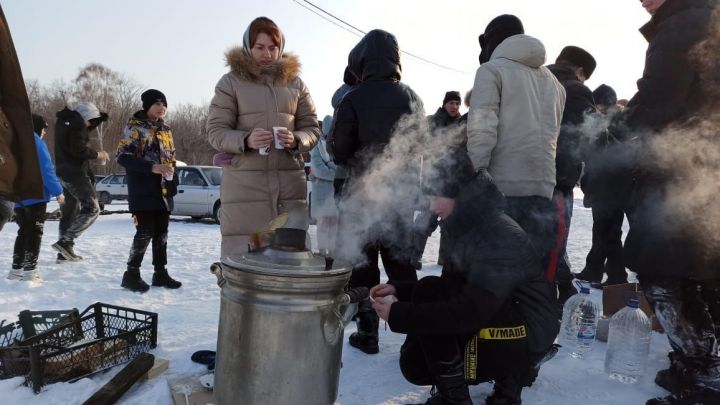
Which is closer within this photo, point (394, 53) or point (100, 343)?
point (100, 343)

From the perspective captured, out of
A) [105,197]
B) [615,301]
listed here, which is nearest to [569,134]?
[615,301]

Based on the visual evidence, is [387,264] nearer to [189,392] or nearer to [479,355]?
[479,355]

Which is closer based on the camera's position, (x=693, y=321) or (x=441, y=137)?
(x=693, y=321)

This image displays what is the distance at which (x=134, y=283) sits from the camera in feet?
14.9

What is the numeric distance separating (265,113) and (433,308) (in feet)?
5.64

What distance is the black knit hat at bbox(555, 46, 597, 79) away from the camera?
13.8 feet

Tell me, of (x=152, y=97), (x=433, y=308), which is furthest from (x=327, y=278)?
(x=152, y=97)

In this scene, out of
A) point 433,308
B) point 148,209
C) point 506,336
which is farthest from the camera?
point 148,209

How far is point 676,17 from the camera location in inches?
96.3

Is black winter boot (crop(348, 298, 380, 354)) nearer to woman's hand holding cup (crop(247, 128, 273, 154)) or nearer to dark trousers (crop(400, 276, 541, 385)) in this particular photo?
dark trousers (crop(400, 276, 541, 385))

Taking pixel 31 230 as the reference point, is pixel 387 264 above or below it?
Result: above

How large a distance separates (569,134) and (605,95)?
7.93ft

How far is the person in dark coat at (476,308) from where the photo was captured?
83.1 inches

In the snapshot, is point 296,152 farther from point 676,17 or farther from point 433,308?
point 676,17
